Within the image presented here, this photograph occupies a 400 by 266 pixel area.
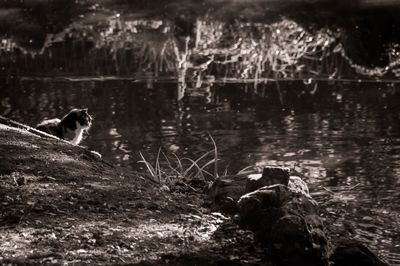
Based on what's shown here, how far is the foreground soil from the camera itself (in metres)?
5.12

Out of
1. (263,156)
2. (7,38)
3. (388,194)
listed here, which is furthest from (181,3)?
(388,194)

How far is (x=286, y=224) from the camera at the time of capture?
5512mm

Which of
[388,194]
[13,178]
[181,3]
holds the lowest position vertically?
[388,194]

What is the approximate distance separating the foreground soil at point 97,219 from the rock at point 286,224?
0.42 feet

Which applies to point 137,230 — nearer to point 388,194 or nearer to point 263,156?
point 388,194

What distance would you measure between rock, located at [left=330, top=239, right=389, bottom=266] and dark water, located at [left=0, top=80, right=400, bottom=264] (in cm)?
60

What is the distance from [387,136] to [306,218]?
5.83 metres

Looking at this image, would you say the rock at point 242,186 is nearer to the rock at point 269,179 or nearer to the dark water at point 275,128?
the rock at point 269,179

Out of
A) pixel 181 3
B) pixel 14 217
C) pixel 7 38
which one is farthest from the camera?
pixel 181 3

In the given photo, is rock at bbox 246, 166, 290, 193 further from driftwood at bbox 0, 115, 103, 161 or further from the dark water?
driftwood at bbox 0, 115, 103, 161

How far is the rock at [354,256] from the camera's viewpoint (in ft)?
17.7

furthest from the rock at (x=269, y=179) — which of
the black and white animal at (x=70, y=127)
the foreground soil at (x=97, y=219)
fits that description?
the black and white animal at (x=70, y=127)

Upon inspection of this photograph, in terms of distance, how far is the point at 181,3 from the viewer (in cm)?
2192

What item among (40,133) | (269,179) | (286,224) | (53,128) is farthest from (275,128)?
(286,224)
